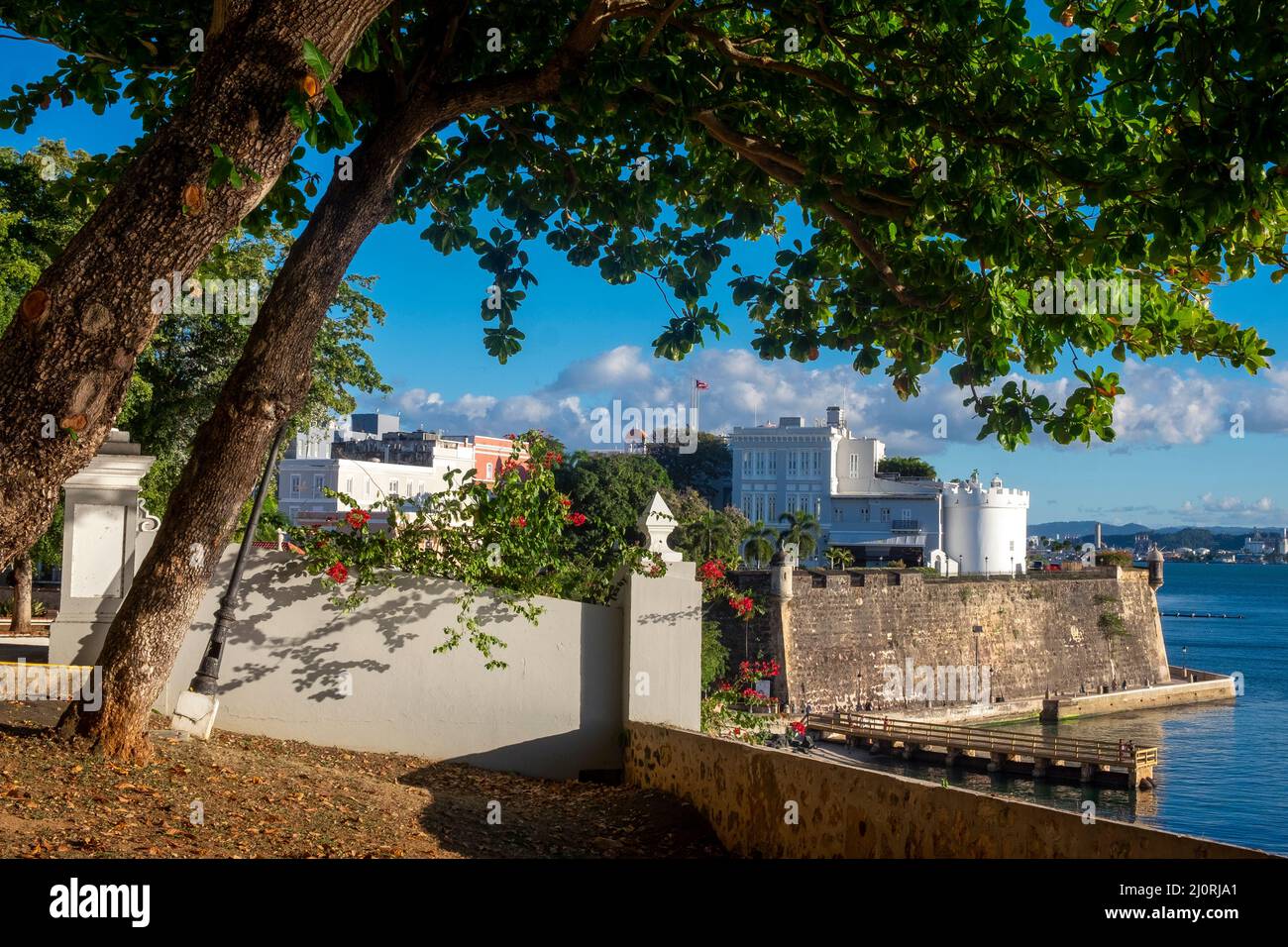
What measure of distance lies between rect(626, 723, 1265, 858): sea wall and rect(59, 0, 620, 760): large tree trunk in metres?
3.00

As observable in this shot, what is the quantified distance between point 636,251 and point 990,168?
3257mm

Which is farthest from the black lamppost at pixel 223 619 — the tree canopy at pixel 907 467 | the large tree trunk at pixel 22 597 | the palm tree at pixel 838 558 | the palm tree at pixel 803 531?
the tree canopy at pixel 907 467

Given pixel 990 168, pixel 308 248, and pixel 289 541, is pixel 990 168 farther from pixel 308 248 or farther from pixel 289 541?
pixel 289 541

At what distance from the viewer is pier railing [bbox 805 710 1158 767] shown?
3369 cm

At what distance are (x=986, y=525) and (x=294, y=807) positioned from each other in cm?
6023

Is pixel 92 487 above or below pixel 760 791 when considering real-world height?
above

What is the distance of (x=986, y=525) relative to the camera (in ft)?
206

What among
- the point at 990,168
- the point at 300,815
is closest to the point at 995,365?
the point at 990,168

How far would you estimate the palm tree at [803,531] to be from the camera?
5966 centimetres

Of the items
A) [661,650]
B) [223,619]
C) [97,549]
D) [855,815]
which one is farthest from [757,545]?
[855,815]

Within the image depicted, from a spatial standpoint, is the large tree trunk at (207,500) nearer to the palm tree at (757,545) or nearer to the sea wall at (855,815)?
the sea wall at (855,815)

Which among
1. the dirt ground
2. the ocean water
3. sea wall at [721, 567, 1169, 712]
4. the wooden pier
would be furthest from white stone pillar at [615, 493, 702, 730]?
sea wall at [721, 567, 1169, 712]

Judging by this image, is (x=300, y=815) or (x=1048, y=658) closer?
(x=300, y=815)

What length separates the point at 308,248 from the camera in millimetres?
6238
